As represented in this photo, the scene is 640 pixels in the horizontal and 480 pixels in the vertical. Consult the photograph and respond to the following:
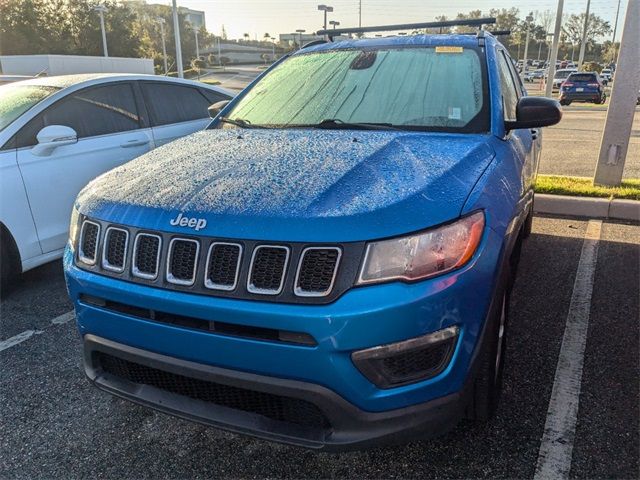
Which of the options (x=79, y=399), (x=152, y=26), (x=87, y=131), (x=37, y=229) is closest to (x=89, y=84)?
(x=87, y=131)

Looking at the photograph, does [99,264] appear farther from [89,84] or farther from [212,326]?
[89,84]

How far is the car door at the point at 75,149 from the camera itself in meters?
3.96

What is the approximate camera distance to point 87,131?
14.5 ft

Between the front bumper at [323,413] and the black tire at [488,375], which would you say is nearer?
the front bumper at [323,413]

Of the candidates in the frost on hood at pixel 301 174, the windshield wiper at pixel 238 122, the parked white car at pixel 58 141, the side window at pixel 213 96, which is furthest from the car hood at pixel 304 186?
the side window at pixel 213 96

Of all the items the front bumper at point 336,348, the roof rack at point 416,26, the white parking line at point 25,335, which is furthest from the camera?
the roof rack at point 416,26

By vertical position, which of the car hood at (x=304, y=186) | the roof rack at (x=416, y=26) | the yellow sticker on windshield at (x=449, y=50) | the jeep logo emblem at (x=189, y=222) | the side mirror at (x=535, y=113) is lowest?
the jeep logo emblem at (x=189, y=222)

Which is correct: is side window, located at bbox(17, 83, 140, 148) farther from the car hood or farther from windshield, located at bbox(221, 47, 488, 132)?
the car hood

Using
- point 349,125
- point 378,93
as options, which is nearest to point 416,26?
point 378,93

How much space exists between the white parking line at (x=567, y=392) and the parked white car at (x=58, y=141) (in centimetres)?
366

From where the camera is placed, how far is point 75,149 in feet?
14.0

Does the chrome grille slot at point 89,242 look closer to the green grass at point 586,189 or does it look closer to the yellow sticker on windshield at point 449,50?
the yellow sticker on windshield at point 449,50

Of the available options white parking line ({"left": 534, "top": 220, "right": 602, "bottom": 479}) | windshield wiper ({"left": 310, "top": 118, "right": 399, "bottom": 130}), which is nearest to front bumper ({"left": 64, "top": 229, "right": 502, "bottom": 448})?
white parking line ({"left": 534, "top": 220, "right": 602, "bottom": 479})

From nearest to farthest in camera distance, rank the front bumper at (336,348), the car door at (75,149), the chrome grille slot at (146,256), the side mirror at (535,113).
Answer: the front bumper at (336,348), the chrome grille slot at (146,256), the side mirror at (535,113), the car door at (75,149)
